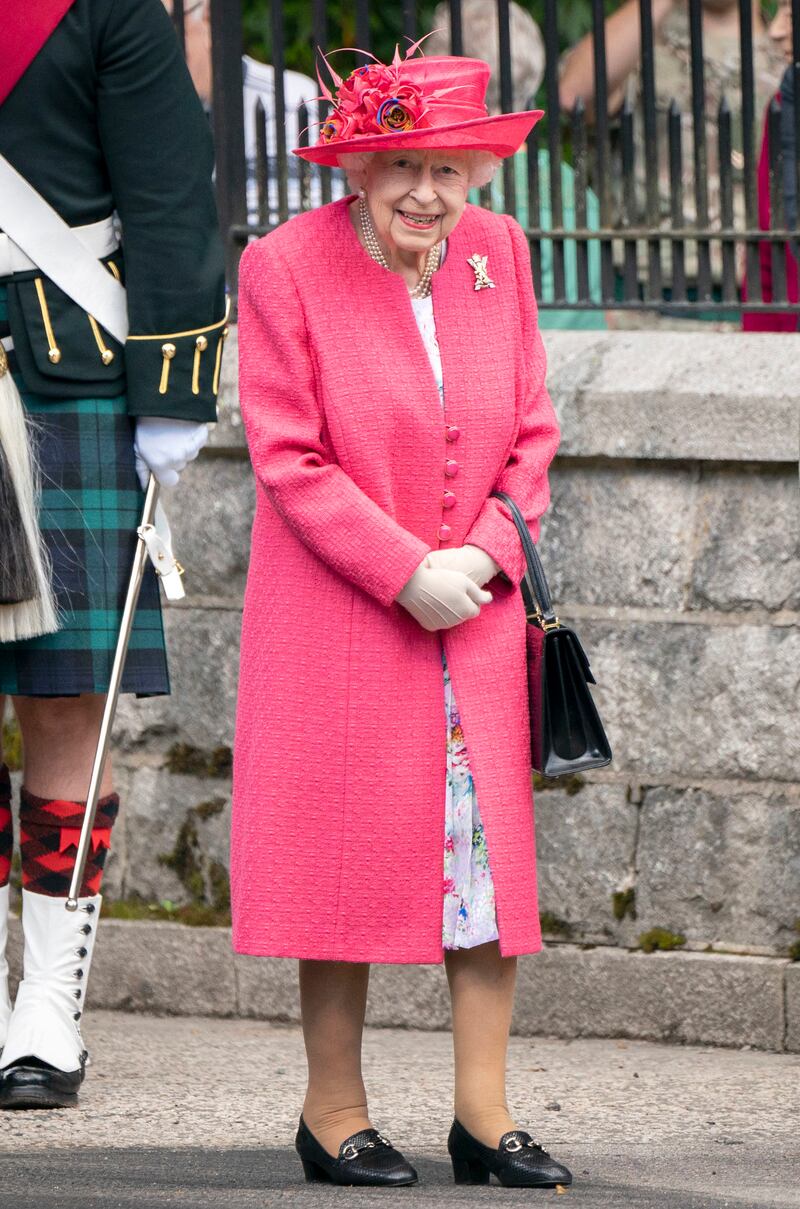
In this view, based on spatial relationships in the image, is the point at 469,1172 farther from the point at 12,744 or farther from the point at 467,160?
the point at 12,744

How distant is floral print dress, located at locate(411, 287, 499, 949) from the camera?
332 cm

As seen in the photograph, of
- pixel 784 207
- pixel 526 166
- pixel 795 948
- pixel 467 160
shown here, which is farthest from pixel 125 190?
pixel 795 948

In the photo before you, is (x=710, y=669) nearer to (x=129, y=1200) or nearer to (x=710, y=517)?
(x=710, y=517)

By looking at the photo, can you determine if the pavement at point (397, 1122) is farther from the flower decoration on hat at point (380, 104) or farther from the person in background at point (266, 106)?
the person in background at point (266, 106)

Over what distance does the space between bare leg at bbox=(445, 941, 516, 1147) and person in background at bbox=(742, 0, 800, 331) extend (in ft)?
6.18

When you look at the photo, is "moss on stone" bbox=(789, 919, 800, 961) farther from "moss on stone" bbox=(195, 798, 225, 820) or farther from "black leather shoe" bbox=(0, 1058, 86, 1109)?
"black leather shoe" bbox=(0, 1058, 86, 1109)

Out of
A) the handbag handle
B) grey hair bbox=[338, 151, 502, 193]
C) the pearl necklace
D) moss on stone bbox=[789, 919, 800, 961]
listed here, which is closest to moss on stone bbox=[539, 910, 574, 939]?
moss on stone bbox=[789, 919, 800, 961]

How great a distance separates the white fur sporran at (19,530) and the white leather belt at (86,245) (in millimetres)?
148

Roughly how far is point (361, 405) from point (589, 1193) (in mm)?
1266

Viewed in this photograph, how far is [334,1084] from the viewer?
3.36 meters

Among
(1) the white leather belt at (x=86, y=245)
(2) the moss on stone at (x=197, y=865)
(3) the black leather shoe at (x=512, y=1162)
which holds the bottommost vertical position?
(3) the black leather shoe at (x=512, y=1162)

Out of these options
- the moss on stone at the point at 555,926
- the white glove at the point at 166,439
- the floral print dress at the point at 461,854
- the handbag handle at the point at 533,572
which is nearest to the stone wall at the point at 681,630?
the moss on stone at the point at 555,926

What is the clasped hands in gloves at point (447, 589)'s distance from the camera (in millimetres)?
3240

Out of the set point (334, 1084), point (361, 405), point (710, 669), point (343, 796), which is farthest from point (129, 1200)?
point (710, 669)
